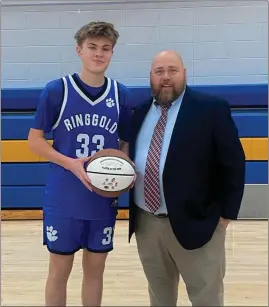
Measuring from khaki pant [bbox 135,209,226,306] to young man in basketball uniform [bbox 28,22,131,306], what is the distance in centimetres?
19

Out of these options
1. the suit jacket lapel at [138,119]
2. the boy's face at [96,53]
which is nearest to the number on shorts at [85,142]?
the suit jacket lapel at [138,119]

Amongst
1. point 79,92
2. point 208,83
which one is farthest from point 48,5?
point 79,92

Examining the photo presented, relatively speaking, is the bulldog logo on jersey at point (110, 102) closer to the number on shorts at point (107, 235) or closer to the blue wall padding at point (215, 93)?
the number on shorts at point (107, 235)

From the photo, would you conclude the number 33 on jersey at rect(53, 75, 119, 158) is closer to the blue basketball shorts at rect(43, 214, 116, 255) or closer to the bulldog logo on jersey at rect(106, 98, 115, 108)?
the bulldog logo on jersey at rect(106, 98, 115, 108)

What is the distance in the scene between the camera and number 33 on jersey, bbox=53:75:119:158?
1949 mm

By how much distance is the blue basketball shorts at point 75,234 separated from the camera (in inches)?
78.3

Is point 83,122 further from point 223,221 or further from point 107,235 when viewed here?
point 223,221

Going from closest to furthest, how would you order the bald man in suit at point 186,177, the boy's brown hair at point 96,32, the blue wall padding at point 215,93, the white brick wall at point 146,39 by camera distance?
the bald man in suit at point 186,177
the boy's brown hair at point 96,32
the blue wall padding at point 215,93
the white brick wall at point 146,39

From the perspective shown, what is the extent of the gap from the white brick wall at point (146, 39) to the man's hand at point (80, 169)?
311 centimetres

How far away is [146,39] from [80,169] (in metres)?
3.20

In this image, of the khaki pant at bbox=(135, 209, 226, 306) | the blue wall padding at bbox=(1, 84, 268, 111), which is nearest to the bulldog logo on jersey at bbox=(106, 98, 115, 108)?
the khaki pant at bbox=(135, 209, 226, 306)

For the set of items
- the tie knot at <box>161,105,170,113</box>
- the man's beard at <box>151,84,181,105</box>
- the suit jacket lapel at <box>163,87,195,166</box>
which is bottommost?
the suit jacket lapel at <box>163,87,195,166</box>

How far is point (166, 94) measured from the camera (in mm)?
1842

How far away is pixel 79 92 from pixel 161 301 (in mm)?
962
